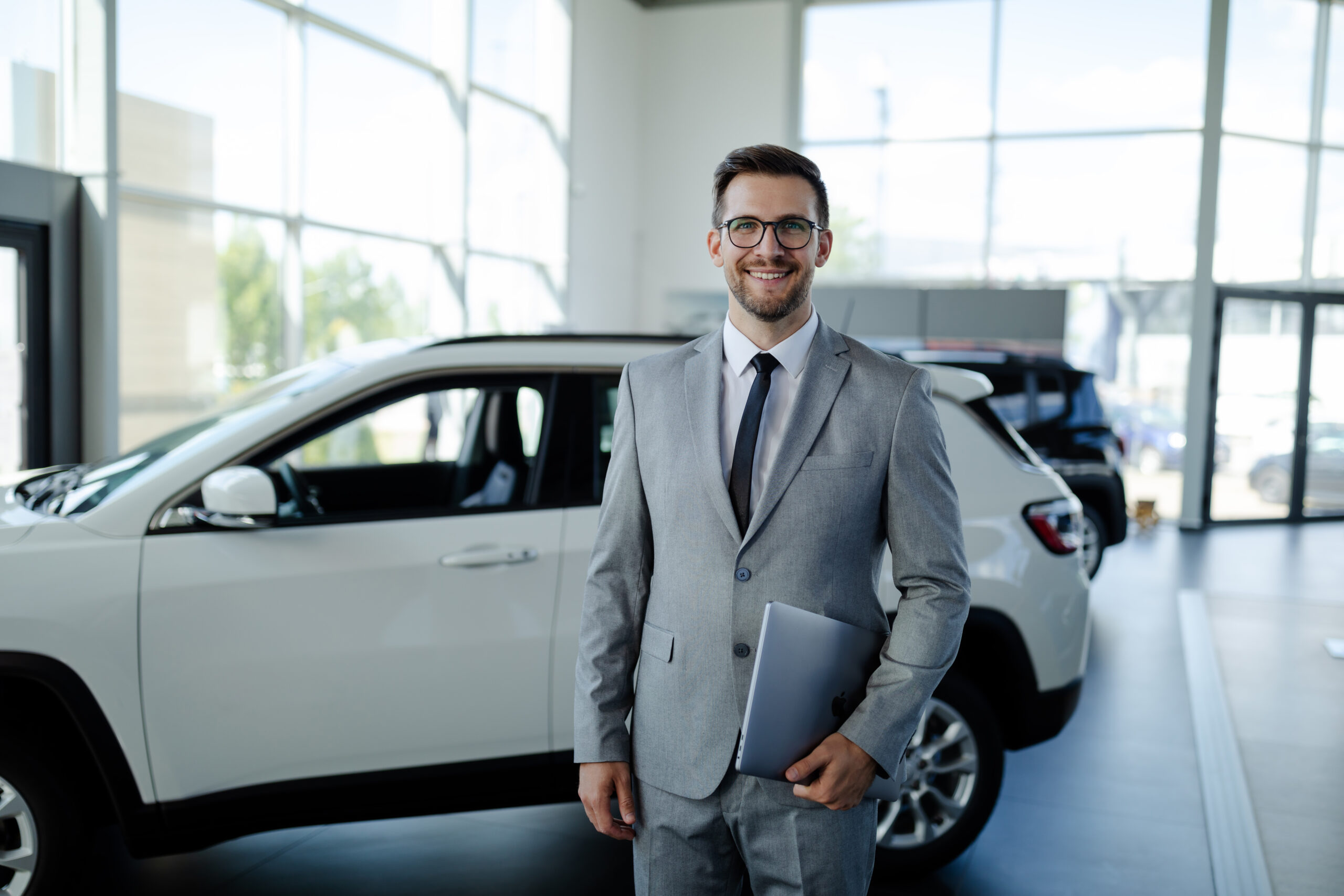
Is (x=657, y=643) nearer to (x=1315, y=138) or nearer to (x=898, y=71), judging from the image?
(x=898, y=71)

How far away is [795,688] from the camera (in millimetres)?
1319

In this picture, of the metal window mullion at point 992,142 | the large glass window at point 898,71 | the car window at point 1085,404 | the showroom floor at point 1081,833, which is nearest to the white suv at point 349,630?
the showroom floor at point 1081,833

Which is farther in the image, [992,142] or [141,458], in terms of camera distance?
[992,142]

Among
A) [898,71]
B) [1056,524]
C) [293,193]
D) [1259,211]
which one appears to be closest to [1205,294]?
[1259,211]

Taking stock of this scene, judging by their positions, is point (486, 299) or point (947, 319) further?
point (947, 319)

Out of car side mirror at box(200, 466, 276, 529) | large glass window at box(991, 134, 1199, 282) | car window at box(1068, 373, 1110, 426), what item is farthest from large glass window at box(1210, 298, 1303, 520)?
car side mirror at box(200, 466, 276, 529)

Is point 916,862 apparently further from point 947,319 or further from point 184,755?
point 947,319

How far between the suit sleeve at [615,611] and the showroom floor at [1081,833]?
147cm

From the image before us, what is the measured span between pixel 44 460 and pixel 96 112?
1956mm

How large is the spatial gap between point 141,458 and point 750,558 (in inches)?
72.7

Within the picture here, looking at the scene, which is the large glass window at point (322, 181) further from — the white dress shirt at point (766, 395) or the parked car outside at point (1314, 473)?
the parked car outside at point (1314, 473)

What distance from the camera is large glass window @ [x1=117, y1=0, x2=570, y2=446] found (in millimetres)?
6695

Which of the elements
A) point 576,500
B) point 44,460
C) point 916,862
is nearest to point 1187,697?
point 916,862

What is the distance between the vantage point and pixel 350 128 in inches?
329
